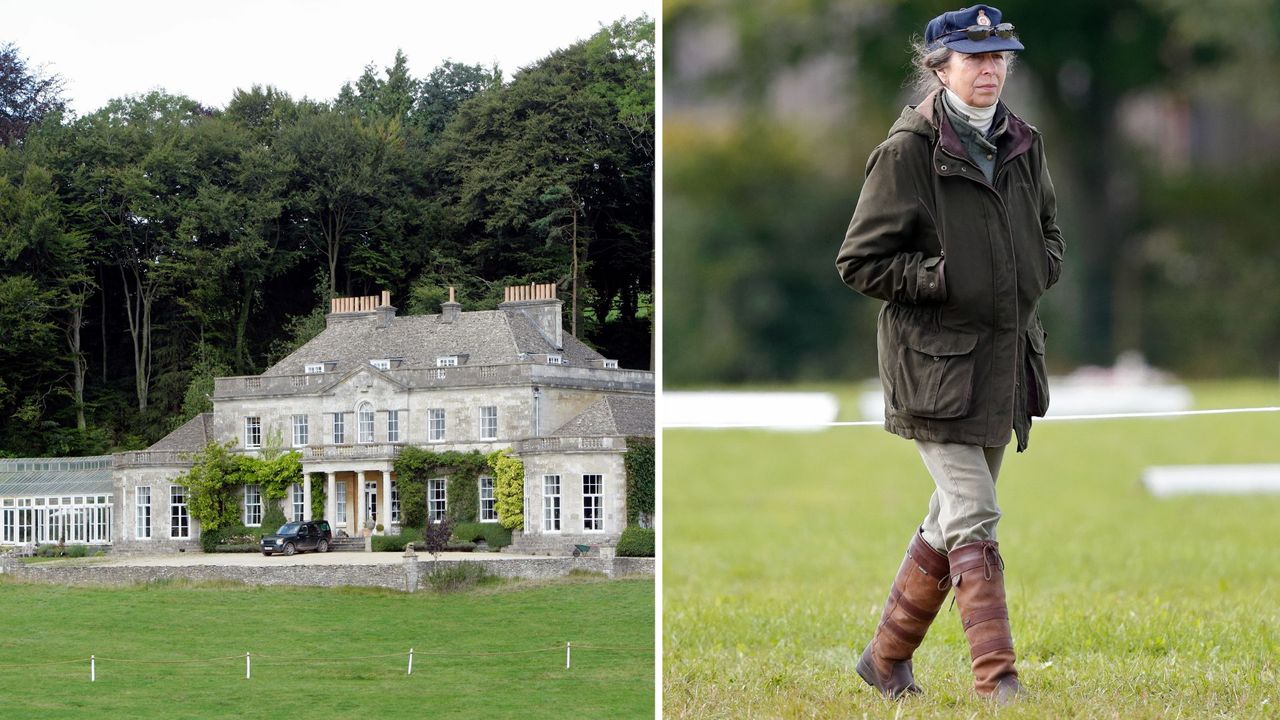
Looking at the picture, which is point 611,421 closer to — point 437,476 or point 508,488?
point 508,488

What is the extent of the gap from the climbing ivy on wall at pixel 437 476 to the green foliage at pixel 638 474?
0.38 meters

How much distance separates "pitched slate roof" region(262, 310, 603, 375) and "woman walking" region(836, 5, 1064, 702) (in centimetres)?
124

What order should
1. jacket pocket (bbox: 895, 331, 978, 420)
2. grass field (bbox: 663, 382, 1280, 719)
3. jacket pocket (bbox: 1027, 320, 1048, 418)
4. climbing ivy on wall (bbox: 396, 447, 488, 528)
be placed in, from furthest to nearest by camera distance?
climbing ivy on wall (bbox: 396, 447, 488, 528), grass field (bbox: 663, 382, 1280, 719), jacket pocket (bbox: 1027, 320, 1048, 418), jacket pocket (bbox: 895, 331, 978, 420)

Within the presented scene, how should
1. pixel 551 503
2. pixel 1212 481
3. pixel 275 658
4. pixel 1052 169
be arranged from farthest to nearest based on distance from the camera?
pixel 1052 169
pixel 1212 481
pixel 551 503
pixel 275 658

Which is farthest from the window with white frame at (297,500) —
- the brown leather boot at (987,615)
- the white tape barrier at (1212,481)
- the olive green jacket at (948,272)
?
the white tape barrier at (1212,481)

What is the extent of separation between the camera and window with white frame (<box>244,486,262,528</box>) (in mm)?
4281

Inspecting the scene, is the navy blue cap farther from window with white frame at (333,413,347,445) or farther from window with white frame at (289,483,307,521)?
window with white frame at (289,483,307,521)

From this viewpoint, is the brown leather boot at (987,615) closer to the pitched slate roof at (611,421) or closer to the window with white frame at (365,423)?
the pitched slate roof at (611,421)

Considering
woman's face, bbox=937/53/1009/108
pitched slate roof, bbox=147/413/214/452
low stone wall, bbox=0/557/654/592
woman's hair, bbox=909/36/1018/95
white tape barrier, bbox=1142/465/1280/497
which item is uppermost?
woman's hair, bbox=909/36/1018/95

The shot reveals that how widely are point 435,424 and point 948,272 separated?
5.21 feet

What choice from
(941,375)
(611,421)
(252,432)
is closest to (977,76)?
(941,375)

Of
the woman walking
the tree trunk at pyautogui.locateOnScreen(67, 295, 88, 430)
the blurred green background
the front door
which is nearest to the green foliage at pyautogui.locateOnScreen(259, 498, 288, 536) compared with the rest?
the front door

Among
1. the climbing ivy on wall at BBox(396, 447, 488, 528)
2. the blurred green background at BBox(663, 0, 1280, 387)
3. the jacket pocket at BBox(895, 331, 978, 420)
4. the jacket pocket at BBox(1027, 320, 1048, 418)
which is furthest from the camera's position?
the blurred green background at BBox(663, 0, 1280, 387)

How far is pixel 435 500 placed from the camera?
4.23 metres
